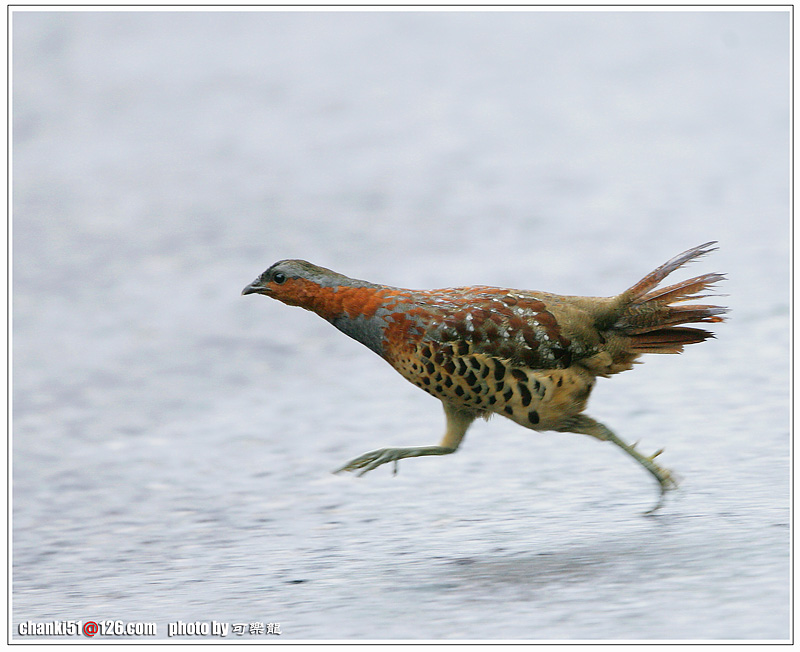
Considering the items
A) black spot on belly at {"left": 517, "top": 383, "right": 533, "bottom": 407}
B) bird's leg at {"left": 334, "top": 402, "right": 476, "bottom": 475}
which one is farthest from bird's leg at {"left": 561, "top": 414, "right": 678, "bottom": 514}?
bird's leg at {"left": 334, "top": 402, "right": 476, "bottom": 475}

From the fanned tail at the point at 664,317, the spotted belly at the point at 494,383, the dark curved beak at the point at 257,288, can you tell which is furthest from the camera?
the dark curved beak at the point at 257,288

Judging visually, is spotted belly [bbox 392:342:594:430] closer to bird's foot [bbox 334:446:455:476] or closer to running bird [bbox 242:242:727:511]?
running bird [bbox 242:242:727:511]

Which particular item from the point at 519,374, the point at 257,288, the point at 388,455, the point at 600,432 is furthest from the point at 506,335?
the point at 257,288

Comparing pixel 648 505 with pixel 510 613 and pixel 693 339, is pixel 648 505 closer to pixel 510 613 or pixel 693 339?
pixel 693 339

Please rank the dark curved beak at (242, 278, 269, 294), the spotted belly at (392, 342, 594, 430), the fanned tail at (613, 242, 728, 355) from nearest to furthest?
the spotted belly at (392, 342, 594, 430), the fanned tail at (613, 242, 728, 355), the dark curved beak at (242, 278, 269, 294)

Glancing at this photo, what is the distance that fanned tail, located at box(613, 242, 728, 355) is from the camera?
5.87 metres

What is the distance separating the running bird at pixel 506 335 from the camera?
575 centimetres

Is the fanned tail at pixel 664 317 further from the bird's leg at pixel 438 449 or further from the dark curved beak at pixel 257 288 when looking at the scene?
the dark curved beak at pixel 257 288

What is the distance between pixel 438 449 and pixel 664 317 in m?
1.35

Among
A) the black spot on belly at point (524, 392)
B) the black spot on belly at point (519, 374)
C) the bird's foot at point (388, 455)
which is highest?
the black spot on belly at point (519, 374)

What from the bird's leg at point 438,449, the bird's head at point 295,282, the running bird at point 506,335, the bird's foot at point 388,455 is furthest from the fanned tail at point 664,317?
the bird's head at point 295,282

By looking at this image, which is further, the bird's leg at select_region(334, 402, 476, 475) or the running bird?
the bird's leg at select_region(334, 402, 476, 475)

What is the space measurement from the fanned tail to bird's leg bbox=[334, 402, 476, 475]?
0.93 meters

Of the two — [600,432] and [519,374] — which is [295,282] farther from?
[600,432]
